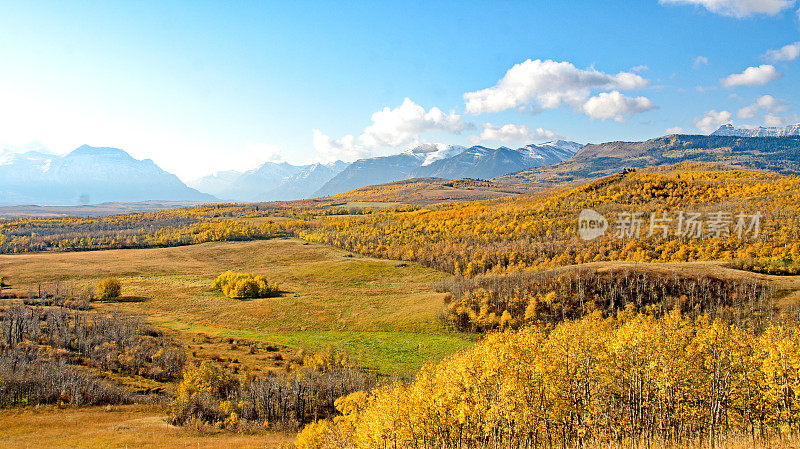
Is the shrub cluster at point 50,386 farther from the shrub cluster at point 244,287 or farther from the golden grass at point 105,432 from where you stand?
the shrub cluster at point 244,287

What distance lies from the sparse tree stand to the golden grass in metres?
85.4

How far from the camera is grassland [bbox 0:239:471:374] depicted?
10125cm

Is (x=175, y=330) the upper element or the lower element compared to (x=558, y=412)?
→ lower

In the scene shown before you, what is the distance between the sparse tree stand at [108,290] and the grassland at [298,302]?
4.14 m

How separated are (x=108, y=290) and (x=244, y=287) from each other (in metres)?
40.7

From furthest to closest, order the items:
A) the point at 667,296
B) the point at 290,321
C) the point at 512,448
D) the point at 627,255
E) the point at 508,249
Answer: the point at 508,249
the point at 627,255
the point at 290,321
the point at 667,296
the point at 512,448

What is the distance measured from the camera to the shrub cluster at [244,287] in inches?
5581

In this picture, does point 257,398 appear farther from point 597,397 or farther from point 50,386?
point 597,397

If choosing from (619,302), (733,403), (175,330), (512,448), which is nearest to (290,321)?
(175,330)

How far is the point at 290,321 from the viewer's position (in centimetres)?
11856

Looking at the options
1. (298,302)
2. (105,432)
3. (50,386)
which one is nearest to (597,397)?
(105,432)

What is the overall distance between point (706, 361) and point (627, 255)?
120m

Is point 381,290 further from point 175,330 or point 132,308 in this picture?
point 132,308

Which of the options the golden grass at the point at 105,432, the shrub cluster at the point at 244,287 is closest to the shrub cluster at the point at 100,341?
the golden grass at the point at 105,432
